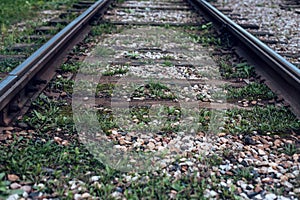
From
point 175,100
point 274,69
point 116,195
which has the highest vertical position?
point 274,69

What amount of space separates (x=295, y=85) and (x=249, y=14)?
4.29 m

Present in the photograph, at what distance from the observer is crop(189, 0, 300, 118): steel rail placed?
10.3ft

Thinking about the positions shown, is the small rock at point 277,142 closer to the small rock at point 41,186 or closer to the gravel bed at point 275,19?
the small rock at point 41,186

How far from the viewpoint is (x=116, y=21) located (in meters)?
6.09

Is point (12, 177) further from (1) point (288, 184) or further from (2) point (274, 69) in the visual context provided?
(2) point (274, 69)

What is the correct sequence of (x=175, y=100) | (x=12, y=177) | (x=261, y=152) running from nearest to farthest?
(x=12, y=177)
(x=261, y=152)
(x=175, y=100)

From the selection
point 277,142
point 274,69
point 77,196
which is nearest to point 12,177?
point 77,196

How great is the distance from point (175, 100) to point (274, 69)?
956 mm

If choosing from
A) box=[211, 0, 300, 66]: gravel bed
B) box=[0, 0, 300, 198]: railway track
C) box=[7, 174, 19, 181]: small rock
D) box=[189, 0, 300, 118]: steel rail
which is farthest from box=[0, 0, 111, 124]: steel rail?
box=[211, 0, 300, 66]: gravel bed

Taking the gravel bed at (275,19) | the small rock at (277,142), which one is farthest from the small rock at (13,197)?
the gravel bed at (275,19)

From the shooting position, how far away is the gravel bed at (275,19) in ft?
16.2

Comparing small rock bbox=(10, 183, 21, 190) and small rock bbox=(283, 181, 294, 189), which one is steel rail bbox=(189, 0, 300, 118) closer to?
small rock bbox=(283, 181, 294, 189)

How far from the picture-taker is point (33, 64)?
3311 millimetres

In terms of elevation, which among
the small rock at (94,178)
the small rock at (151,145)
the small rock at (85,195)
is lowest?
the small rock at (85,195)
